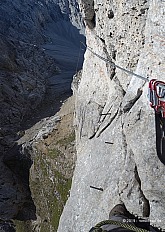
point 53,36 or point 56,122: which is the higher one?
point 53,36

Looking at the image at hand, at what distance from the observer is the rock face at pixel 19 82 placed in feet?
87.5

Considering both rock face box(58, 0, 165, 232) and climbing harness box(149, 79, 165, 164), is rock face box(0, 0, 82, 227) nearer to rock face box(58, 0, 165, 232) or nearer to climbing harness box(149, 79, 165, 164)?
rock face box(58, 0, 165, 232)

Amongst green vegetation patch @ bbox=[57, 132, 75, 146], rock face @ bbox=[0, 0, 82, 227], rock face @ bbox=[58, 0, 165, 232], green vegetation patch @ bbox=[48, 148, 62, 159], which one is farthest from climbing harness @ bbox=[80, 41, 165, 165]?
rock face @ bbox=[0, 0, 82, 227]

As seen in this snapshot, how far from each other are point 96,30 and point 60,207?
11545 millimetres

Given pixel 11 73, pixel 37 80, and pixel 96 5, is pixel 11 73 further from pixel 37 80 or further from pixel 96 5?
pixel 96 5

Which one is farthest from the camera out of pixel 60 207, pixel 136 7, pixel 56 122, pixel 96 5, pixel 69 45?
pixel 69 45

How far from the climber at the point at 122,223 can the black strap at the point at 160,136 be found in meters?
1.99

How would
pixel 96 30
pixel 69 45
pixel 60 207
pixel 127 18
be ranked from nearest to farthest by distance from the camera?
pixel 127 18, pixel 96 30, pixel 60 207, pixel 69 45

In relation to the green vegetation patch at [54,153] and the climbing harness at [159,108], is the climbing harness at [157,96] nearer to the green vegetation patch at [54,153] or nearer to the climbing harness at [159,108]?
the climbing harness at [159,108]

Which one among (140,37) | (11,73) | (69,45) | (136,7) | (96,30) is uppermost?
(69,45)

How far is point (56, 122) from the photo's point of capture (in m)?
28.3

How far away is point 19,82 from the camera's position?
43.6 metres

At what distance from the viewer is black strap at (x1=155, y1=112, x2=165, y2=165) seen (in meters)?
8.91

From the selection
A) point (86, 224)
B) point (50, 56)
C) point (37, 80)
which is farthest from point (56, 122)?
point (50, 56)
